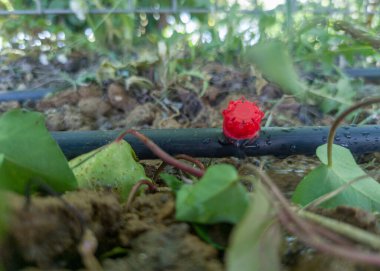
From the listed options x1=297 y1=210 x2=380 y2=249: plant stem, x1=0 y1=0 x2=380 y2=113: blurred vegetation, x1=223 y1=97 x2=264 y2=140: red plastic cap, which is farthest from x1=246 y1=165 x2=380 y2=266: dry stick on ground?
x1=0 y1=0 x2=380 y2=113: blurred vegetation

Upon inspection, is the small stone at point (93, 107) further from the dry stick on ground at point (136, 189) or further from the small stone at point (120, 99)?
the dry stick on ground at point (136, 189)

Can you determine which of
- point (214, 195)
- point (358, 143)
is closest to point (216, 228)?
point (214, 195)

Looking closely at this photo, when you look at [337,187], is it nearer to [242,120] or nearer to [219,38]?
[242,120]

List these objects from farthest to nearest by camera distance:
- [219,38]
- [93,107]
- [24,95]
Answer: [219,38], [24,95], [93,107]

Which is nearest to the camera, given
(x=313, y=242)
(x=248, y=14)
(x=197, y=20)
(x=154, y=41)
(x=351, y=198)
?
(x=313, y=242)

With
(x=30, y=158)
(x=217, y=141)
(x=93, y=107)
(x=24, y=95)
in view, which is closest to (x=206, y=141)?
(x=217, y=141)

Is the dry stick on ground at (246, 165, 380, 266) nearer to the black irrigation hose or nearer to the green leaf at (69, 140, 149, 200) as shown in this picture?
the green leaf at (69, 140, 149, 200)

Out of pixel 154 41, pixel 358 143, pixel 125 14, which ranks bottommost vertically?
pixel 358 143

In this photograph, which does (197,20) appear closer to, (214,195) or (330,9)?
(330,9)
